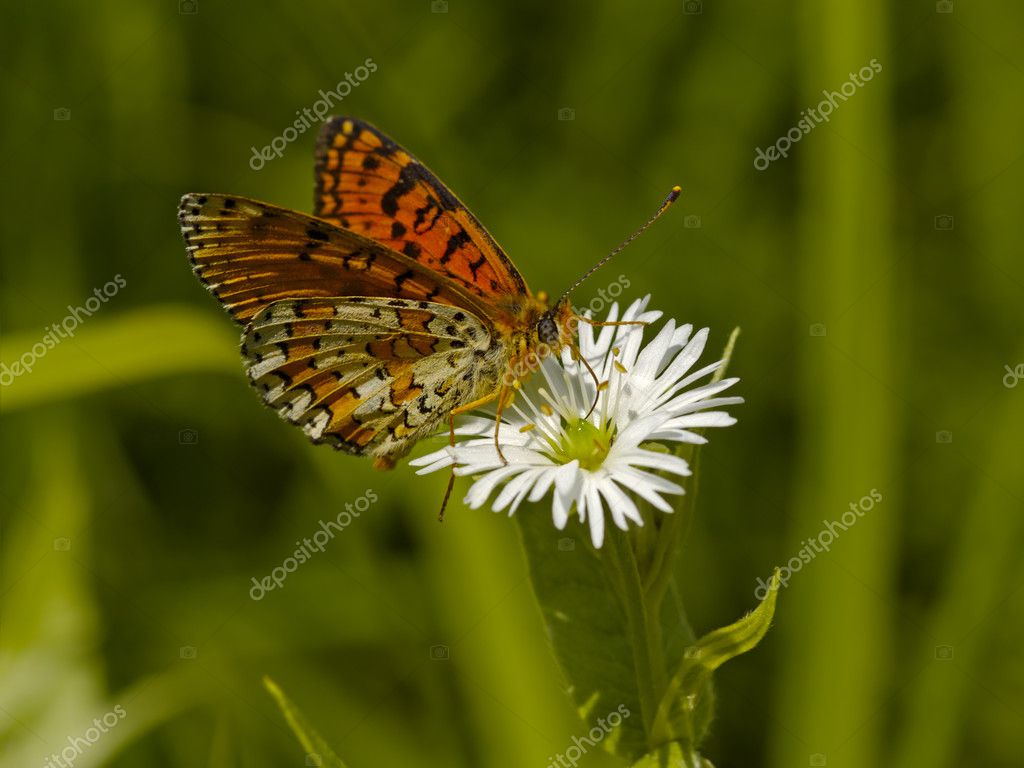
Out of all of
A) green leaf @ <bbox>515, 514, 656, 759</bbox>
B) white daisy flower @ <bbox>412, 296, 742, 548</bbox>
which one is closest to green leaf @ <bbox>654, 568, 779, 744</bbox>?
green leaf @ <bbox>515, 514, 656, 759</bbox>

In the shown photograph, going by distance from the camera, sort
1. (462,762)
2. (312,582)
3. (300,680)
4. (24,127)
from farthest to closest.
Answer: (24,127) < (312,582) < (300,680) < (462,762)

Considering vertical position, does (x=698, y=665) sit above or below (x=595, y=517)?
below

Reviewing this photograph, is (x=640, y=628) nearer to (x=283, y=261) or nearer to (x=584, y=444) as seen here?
(x=584, y=444)

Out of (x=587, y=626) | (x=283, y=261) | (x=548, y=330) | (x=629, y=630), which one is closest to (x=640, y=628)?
(x=629, y=630)

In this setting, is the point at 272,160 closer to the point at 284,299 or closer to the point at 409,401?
the point at 284,299

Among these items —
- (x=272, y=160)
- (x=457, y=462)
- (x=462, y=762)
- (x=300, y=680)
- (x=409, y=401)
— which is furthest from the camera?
(x=272, y=160)

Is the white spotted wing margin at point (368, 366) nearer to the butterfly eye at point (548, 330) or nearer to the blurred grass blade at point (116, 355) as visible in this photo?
the butterfly eye at point (548, 330)

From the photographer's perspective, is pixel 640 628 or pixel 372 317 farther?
pixel 372 317

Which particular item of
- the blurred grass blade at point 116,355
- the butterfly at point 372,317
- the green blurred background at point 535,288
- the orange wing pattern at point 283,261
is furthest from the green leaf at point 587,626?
the blurred grass blade at point 116,355

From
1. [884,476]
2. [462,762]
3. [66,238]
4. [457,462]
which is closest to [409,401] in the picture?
[457,462]
